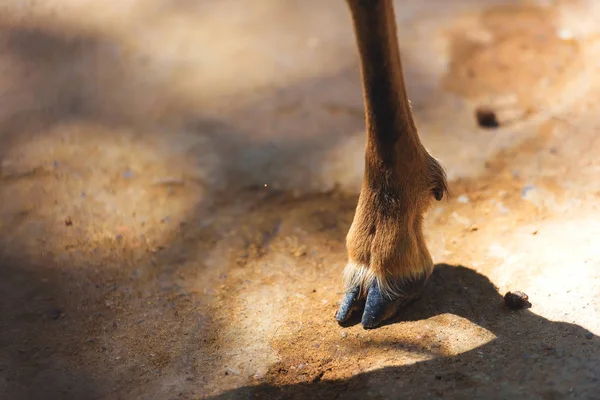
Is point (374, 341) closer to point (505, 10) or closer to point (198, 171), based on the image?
point (198, 171)

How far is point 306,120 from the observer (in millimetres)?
4277

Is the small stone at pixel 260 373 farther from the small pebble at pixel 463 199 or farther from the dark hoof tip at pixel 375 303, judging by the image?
the small pebble at pixel 463 199

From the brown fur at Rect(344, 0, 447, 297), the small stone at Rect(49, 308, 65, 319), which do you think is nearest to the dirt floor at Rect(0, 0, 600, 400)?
the small stone at Rect(49, 308, 65, 319)

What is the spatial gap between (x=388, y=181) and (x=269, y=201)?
3.61 feet

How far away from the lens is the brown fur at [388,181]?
8.55ft

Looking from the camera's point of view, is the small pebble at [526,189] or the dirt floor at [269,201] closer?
the dirt floor at [269,201]

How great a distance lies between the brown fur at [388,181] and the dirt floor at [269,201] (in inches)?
8.1

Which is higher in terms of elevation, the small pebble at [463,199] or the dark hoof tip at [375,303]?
the small pebble at [463,199]

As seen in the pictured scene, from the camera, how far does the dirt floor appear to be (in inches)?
110

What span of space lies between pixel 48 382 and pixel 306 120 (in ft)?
6.94

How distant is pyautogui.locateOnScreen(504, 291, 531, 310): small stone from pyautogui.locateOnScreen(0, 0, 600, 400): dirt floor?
6 cm

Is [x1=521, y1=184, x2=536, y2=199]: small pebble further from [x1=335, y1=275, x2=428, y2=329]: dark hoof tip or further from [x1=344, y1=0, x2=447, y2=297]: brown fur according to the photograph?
[x1=335, y1=275, x2=428, y2=329]: dark hoof tip

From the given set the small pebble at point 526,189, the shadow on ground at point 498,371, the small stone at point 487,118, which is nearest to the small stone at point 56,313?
the shadow on ground at point 498,371

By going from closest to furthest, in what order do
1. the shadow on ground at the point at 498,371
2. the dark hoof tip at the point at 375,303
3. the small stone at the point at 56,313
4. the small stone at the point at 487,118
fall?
the shadow on ground at the point at 498,371 < the dark hoof tip at the point at 375,303 < the small stone at the point at 56,313 < the small stone at the point at 487,118
